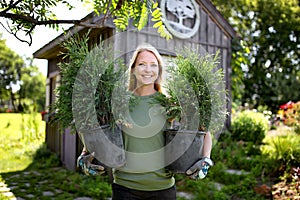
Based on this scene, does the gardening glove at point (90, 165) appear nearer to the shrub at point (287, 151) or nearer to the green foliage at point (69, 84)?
the green foliage at point (69, 84)

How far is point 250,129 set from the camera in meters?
6.73

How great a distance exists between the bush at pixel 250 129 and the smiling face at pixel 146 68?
5135 millimetres

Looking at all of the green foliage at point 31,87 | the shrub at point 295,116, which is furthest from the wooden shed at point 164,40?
the green foliage at point 31,87

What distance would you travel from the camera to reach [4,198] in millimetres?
3951

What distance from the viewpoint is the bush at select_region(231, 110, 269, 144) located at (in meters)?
6.71

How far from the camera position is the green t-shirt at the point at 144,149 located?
1.87m

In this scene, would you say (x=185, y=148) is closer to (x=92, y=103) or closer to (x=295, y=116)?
(x=92, y=103)

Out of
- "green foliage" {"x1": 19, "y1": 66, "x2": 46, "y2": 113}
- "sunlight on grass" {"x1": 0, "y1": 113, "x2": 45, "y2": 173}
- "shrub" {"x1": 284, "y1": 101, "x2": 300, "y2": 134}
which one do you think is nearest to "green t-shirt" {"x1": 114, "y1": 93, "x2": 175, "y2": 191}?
"shrub" {"x1": 284, "y1": 101, "x2": 300, "y2": 134}

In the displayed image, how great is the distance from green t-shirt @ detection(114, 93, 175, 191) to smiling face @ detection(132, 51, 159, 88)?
134 millimetres

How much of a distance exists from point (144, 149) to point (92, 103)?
0.46 meters

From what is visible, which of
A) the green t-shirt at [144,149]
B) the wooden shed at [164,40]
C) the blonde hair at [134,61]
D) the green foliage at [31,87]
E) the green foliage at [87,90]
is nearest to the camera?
the green foliage at [87,90]

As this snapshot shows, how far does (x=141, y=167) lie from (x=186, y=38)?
14.7ft

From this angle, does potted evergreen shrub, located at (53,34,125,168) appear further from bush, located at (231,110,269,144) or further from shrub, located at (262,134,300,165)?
bush, located at (231,110,269,144)

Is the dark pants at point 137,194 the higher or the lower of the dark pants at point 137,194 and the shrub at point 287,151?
the higher
